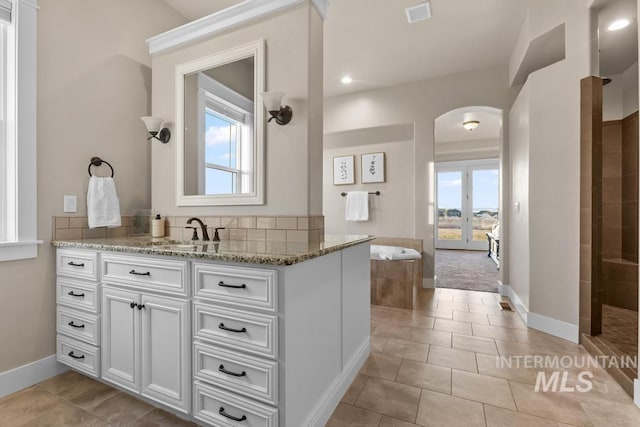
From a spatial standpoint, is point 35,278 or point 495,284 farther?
point 495,284

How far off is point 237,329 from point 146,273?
0.63 m

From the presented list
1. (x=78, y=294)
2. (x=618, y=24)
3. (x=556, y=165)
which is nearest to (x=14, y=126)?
(x=78, y=294)

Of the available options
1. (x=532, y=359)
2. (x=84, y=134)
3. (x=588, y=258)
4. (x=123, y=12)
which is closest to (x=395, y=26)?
(x=123, y=12)

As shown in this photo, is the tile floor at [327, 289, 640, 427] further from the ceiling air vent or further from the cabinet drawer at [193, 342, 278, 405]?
the ceiling air vent

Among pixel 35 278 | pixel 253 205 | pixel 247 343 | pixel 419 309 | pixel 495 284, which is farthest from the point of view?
pixel 495 284

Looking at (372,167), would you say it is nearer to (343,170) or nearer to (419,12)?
(343,170)

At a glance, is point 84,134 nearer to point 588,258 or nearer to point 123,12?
point 123,12

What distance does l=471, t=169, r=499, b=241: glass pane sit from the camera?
320 inches

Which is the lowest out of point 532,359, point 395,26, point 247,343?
point 532,359

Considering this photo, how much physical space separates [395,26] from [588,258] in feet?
8.93

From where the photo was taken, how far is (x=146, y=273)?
157cm

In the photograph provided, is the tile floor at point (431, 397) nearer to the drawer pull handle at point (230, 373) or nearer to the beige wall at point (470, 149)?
the drawer pull handle at point (230, 373)

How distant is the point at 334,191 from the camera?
5.15 meters

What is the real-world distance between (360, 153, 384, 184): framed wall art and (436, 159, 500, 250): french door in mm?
4018
